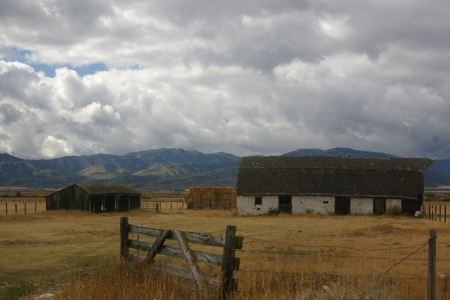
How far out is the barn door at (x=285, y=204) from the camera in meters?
46.7

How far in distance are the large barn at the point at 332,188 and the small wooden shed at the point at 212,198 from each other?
35.1 feet

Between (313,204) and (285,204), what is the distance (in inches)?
112

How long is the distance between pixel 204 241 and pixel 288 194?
38.5 metres

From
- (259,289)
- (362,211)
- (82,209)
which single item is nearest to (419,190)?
(362,211)

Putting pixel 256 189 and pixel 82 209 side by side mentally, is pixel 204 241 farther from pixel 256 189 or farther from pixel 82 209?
pixel 82 209

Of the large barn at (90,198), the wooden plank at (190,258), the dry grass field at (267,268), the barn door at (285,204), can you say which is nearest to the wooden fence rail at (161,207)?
the large barn at (90,198)

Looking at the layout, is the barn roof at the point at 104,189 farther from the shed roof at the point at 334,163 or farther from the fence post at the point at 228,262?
the fence post at the point at 228,262

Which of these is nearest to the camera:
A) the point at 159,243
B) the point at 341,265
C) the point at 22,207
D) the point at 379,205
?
the point at 159,243

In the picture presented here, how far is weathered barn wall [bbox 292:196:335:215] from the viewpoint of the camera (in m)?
46.1

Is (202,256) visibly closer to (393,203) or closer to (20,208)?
(393,203)

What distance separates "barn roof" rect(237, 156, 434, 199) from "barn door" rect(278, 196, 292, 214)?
1.96 ft

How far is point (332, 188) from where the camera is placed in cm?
4703

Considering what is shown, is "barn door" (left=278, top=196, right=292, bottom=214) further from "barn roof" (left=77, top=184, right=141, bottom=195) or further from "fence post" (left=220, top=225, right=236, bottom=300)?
"fence post" (left=220, top=225, right=236, bottom=300)

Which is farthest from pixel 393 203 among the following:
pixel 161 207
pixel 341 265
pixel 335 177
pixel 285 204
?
pixel 161 207
